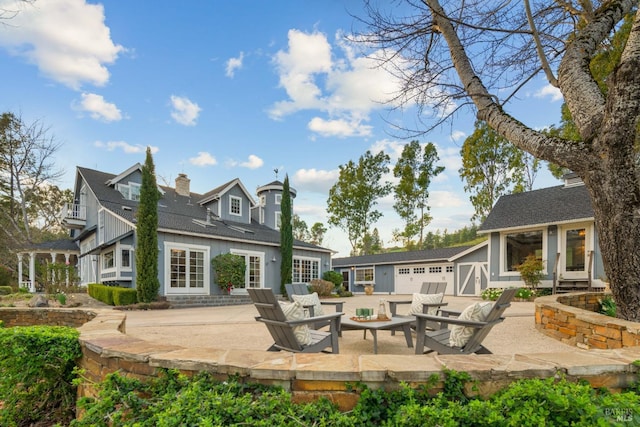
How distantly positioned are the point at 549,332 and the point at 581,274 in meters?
7.98

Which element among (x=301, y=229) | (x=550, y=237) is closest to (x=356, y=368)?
(x=550, y=237)

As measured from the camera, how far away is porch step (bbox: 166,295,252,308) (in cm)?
1153

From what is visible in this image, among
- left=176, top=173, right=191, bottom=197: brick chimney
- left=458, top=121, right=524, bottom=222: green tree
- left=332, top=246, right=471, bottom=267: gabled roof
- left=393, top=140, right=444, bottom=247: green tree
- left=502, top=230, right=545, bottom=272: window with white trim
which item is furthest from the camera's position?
left=393, top=140, right=444, bottom=247: green tree

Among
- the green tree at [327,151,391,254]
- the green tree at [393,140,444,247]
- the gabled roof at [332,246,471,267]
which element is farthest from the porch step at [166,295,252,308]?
the green tree at [393,140,444,247]

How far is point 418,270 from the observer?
19.9 metres

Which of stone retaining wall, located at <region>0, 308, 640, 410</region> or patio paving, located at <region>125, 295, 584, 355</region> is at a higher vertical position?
stone retaining wall, located at <region>0, 308, 640, 410</region>

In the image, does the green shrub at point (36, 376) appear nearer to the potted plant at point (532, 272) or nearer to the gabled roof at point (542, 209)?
the potted plant at point (532, 272)

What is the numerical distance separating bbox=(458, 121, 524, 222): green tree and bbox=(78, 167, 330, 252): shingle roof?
13720 mm

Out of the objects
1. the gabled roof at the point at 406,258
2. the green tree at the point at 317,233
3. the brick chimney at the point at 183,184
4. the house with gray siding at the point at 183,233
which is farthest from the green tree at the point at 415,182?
the brick chimney at the point at 183,184

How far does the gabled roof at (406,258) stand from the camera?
731 inches

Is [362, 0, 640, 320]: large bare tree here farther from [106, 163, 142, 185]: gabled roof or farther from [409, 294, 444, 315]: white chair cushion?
[106, 163, 142, 185]: gabled roof

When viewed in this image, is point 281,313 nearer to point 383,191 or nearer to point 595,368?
point 595,368

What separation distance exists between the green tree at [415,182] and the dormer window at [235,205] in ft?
46.4

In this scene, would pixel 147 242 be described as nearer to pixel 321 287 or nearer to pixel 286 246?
pixel 286 246
